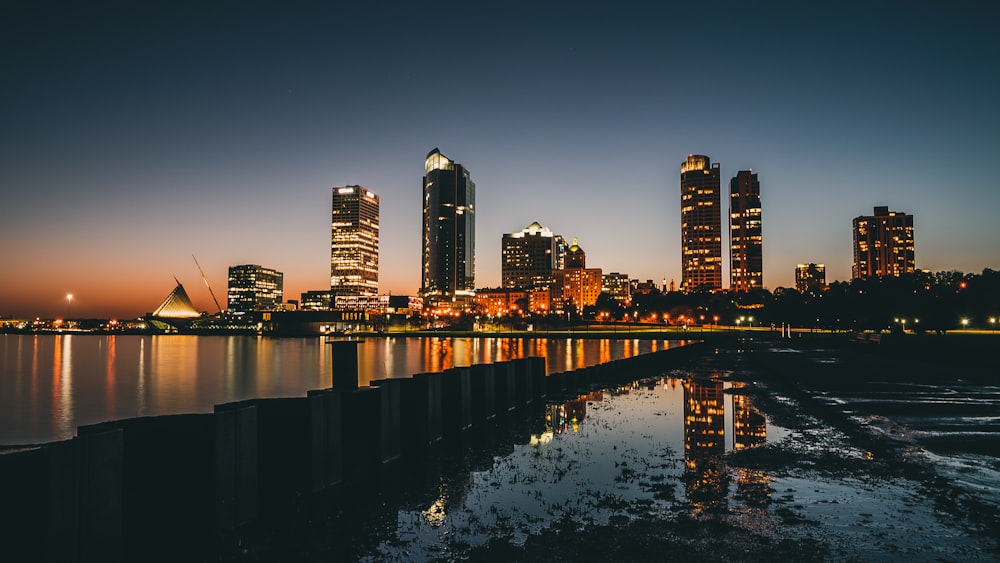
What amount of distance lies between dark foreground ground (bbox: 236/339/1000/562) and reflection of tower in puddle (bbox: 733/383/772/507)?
6cm

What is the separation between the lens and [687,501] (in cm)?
902

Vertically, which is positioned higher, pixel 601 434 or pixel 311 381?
pixel 601 434

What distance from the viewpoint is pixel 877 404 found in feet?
63.3

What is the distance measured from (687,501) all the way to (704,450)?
430cm

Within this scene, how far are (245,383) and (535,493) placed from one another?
5298 centimetres

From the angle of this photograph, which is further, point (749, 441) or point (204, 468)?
point (749, 441)

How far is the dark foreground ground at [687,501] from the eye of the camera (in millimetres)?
7164

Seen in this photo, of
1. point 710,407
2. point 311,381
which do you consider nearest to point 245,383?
point 311,381

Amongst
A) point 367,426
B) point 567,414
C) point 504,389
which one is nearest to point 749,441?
point 567,414

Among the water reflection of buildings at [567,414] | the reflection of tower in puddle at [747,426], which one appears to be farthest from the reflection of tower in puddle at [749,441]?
A: the water reflection of buildings at [567,414]

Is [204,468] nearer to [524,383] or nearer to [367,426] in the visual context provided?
[367,426]

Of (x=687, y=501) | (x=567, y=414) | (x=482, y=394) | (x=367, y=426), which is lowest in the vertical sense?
(x=567, y=414)

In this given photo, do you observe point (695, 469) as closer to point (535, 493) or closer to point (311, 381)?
point (535, 493)

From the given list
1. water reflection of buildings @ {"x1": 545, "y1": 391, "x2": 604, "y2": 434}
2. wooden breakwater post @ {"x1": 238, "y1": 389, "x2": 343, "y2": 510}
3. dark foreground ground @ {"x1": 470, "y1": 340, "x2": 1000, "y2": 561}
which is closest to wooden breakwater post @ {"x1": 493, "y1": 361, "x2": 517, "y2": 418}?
water reflection of buildings @ {"x1": 545, "y1": 391, "x2": 604, "y2": 434}
